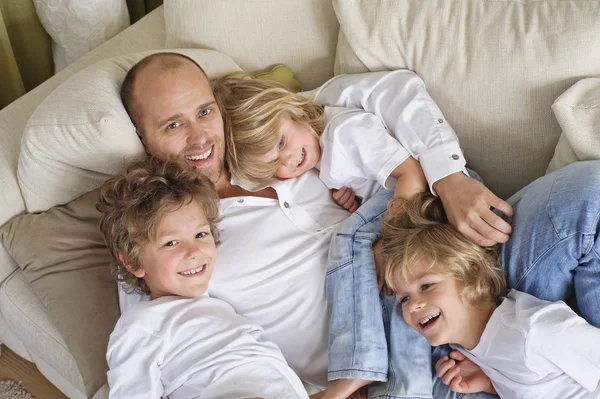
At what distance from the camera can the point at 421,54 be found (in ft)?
4.84

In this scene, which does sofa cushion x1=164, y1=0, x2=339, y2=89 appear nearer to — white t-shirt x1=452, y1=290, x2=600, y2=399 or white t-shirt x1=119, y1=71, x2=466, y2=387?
white t-shirt x1=119, y1=71, x2=466, y2=387

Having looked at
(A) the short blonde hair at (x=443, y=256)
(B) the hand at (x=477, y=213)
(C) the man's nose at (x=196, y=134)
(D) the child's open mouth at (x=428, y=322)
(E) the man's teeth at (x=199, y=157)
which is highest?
(C) the man's nose at (x=196, y=134)

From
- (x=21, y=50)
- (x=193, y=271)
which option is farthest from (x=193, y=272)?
(x=21, y=50)

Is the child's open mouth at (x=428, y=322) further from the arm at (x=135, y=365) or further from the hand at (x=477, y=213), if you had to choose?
the arm at (x=135, y=365)

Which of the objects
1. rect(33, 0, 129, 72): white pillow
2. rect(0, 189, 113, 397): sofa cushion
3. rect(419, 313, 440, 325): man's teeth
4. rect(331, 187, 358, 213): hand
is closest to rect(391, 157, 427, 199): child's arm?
rect(331, 187, 358, 213): hand

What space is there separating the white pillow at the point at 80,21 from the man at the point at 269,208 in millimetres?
725

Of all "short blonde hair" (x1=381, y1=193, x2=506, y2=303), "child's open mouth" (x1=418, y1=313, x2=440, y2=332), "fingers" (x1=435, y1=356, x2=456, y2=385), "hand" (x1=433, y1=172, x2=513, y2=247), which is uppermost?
"hand" (x1=433, y1=172, x2=513, y2=247)

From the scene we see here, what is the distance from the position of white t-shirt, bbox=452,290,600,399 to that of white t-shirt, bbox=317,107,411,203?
15.8 inches

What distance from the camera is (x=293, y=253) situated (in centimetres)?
142

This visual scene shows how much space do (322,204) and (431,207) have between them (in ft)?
0.93

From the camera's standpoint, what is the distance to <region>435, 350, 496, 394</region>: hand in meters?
1.25

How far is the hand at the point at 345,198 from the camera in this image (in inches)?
60.3

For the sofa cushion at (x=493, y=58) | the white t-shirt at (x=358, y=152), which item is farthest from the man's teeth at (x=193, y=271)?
the sofa cushion at (x=493, y=58)

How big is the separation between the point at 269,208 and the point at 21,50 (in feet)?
4.54
